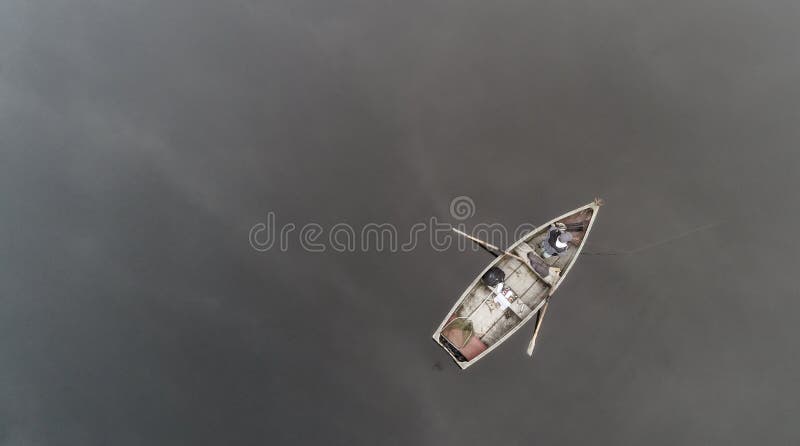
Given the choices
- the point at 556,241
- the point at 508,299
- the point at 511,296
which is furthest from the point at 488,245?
the point at 556,241

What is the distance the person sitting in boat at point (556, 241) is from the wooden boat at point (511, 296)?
0.43m

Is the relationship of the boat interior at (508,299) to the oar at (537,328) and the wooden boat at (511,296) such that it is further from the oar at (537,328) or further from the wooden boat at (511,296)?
the oar at (537,328)

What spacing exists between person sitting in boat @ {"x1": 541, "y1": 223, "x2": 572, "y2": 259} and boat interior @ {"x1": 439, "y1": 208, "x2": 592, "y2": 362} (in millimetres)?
504

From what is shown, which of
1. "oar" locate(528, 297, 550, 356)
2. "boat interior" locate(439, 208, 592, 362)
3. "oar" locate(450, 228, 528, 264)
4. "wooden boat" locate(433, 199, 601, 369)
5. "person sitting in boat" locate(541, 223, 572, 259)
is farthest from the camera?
"oar" locate(450, 228, 528, 264)

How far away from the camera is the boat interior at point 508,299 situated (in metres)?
25.8

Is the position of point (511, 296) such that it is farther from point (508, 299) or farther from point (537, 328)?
point (537, 328)

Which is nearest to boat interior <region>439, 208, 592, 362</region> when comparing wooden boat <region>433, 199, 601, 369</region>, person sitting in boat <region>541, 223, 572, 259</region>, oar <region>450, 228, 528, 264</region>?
wooden boat <region>433, 199, 601, 369</region>

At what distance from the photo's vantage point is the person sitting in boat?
24.9m

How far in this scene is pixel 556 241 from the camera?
25.4m

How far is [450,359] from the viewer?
2625 cm

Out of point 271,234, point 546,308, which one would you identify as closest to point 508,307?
point 546,308

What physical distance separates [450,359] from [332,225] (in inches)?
502

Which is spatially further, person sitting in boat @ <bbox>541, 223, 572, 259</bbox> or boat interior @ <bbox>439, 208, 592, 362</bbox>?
boat interior @ <bbox>439, 208, 592, 362</bbox>

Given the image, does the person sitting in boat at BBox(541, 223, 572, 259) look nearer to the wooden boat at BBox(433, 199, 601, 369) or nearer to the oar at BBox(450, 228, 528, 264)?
the wooden boat at BBox(433, 199, 601, 369)
